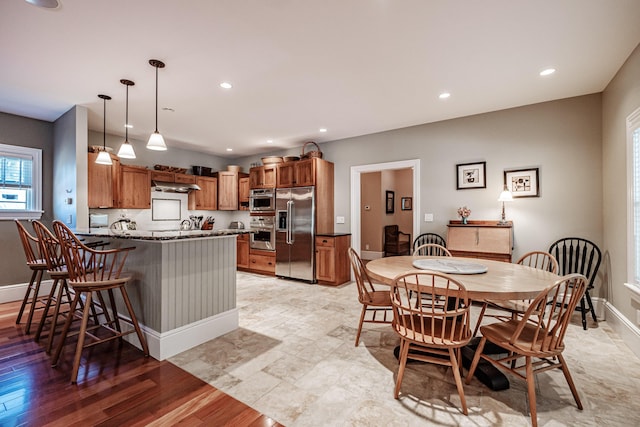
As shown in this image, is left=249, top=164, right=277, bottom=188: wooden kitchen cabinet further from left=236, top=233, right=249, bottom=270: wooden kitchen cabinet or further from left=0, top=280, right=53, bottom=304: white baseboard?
left=0, top=280, right=53, bottom=304: white baseboard

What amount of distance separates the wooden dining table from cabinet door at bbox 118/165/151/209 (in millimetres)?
4519

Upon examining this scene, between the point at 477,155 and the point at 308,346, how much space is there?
3.47 metres

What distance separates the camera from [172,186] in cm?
554

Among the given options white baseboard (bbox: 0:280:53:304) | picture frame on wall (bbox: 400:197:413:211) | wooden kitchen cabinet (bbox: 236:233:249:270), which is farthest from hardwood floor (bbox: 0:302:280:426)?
picture frame on wall (bbox: 400:197:413:211)

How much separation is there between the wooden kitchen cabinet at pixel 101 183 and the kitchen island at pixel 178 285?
7.20 feet

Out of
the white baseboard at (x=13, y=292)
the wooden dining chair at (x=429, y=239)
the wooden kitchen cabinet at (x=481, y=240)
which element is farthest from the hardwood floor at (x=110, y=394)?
the wooden dining chair at (x=429, y=239)

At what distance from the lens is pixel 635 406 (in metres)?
1.84

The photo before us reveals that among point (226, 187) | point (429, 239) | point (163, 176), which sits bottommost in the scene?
point (429, 239)

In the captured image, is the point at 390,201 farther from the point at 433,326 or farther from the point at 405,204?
the point at 433,326

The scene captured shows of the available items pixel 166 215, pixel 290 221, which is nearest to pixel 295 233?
pixel 290 221

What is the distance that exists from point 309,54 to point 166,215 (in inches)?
186

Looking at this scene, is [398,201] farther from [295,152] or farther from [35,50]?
[35,50]

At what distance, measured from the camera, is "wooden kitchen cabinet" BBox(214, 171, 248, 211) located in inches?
256

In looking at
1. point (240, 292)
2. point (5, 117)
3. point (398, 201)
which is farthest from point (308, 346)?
point (398, 201)
